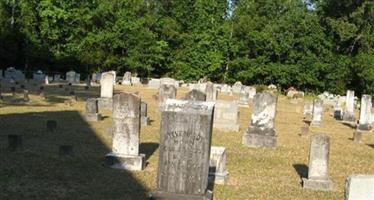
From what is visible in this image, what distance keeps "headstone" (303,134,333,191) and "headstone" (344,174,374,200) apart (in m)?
6.86

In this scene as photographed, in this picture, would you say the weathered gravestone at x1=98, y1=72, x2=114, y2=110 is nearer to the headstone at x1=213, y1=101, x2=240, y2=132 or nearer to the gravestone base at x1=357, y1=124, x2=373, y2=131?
the headstone at x1=213, y1=101, x2=240, y2=132

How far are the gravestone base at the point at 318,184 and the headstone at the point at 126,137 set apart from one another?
356 centimetres

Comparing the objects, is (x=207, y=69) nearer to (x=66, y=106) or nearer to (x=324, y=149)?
(x=66, y=106)

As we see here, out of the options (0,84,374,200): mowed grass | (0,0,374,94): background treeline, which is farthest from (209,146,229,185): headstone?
(0,0,374,94): background treeline

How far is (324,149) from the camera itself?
12.4m

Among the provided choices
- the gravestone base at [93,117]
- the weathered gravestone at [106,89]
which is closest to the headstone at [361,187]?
the gravestone base at [93,117]

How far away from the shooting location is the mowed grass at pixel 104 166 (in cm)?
1047

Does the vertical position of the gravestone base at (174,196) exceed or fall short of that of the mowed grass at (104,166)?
it exceeds it

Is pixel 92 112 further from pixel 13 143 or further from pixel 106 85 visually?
pixel 13 143

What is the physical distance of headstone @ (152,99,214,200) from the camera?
29.8 feet

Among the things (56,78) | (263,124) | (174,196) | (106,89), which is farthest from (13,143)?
(56,78)

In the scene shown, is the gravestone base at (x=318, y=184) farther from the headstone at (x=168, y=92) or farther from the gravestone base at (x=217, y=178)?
the headstone at (x=168, y=92)

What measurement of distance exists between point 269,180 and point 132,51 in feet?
163

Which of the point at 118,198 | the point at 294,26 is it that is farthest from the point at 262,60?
the point at 118,198
